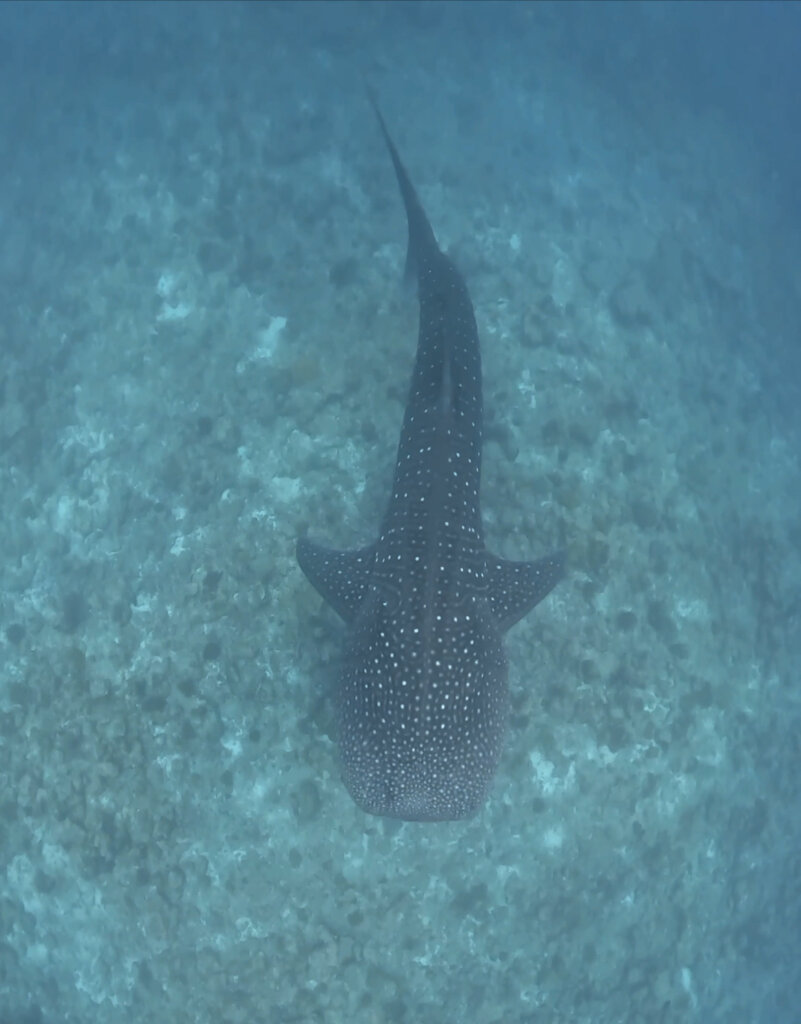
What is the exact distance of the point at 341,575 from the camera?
8789 mm

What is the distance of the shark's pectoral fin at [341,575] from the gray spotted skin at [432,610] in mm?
15

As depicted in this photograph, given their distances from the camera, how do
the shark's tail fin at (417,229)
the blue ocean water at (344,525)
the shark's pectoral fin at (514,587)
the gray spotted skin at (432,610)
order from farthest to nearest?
the shark's tail fin at (417,229)
the blue ocean water at (344,525)
the shark's pectoral fin at (514,587)
the gray spotted skin at (432,610)

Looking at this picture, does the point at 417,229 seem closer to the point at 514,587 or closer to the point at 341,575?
the point at 341,575

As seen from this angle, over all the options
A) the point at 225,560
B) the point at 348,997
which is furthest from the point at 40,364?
the point at 348,997

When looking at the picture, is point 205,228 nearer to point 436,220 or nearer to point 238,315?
point 238,315

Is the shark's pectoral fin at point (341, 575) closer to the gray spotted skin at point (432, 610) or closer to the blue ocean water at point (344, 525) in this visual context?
the gray spotted skin at point (432, 610)

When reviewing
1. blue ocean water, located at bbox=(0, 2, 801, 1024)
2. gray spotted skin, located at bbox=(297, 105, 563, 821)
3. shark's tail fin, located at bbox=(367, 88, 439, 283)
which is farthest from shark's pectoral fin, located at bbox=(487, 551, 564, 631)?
shark's tail fin, located at bbox=(367, 88, 439, 283)

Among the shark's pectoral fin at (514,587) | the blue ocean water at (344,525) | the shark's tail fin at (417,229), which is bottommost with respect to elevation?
the blue ocean water at (344,525)

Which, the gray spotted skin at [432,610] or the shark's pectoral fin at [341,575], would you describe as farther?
the shark's pectoral fin at [341,575]

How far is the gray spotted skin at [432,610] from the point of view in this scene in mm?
7098

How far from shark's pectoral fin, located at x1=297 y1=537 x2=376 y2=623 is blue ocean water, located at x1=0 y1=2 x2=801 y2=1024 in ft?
5.02

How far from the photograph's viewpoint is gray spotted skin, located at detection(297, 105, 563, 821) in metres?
7.10

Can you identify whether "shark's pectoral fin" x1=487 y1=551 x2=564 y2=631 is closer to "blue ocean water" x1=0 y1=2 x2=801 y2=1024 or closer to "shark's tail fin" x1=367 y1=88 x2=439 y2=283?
"blue ocean water" x1=0 y1=2 x2=801 y2=1024

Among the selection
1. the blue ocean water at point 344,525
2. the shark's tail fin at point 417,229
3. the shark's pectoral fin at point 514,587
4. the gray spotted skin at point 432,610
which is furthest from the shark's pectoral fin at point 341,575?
the shark's tail fin at point 417,229
